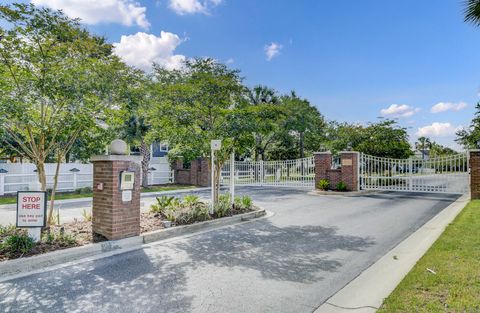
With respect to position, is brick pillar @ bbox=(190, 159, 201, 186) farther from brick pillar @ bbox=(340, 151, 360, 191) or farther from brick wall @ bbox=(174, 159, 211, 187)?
brick pillar @ bbox=(340, 151, 360, 191)

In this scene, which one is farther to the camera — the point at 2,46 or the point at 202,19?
the point at 202,19

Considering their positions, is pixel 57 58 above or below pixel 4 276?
above

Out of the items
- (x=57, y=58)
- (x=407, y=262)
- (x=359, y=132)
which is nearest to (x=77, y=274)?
(x=57, y=58)

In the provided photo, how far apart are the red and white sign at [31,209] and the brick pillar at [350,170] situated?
13.5m

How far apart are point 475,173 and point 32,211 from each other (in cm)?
1447

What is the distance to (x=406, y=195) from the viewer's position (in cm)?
1464

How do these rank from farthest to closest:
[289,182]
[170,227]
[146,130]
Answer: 1. [289,182]
2. [146,130]
3. [170,227]

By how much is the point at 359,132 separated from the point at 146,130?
12665 millimetres

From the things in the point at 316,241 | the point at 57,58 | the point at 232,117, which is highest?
the point at 57,58

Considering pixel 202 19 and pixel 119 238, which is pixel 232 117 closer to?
pixel 119 238

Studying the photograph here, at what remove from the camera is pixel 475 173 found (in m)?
12.4

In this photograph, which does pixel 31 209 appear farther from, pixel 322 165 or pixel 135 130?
pixel 322 165

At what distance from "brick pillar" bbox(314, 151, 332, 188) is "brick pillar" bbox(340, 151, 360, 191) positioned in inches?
34.6

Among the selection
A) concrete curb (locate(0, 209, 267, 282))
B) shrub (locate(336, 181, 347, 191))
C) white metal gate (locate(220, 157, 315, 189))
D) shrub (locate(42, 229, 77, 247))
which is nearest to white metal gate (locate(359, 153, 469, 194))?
shrub (locate(336, 181, 347, 191))
